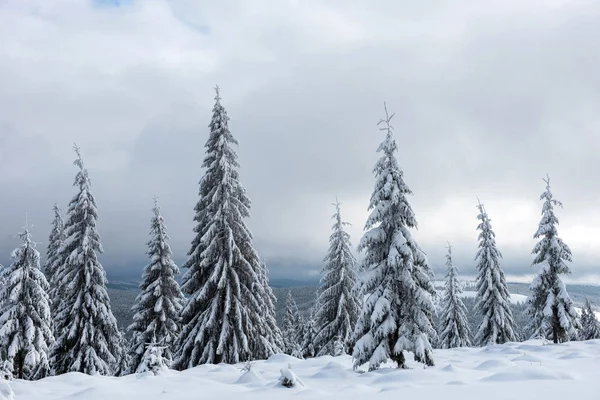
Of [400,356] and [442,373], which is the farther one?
[400,356]

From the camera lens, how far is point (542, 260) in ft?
82.7

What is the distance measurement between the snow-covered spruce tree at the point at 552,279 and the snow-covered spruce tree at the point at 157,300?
22.6m

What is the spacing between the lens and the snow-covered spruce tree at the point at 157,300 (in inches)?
1014

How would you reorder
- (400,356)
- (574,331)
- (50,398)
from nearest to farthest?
(50,398) < (400,356) < (574,331)

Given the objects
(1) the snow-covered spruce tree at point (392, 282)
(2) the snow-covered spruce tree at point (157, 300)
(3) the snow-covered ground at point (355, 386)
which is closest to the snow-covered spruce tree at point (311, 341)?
(2) the snow-covered spruce tree at point (157, 300)

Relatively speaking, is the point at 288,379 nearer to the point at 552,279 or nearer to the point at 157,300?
the point at 157,300

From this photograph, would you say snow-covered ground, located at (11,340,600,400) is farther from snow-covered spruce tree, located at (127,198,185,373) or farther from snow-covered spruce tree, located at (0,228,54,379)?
snow-covered spruce tree, located at (0,228,54,379)

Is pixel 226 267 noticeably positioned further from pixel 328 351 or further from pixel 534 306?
pixel 534 306

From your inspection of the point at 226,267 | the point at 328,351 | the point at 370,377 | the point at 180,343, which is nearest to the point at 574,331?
the point at 328,351

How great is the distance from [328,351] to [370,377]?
17978 mm

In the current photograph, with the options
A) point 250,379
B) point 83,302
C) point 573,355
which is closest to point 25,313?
point 83,302

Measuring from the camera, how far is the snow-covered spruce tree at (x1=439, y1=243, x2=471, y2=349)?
3828cm

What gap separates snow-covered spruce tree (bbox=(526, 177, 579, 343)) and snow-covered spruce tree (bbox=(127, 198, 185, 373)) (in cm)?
2257

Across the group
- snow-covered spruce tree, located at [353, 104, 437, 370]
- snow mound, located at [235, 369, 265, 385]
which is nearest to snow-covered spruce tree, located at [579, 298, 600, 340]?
snow-covered spruce tree, located at [353, 104, 437, 370]
